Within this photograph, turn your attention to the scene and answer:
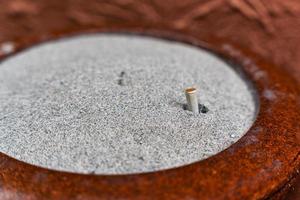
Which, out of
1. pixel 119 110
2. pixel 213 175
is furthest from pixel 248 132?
pixel 119 110

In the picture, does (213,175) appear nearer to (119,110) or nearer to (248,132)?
(248,132)

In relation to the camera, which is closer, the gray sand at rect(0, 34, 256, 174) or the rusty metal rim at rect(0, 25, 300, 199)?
the rusty metal rim at rect(0, 25, 300, 199)

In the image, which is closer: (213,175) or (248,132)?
(213,175)

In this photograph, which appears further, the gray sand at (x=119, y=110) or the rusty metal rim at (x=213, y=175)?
the gray sand at (x=119, y=110)

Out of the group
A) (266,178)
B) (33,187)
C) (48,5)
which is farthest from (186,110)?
(48,5)
